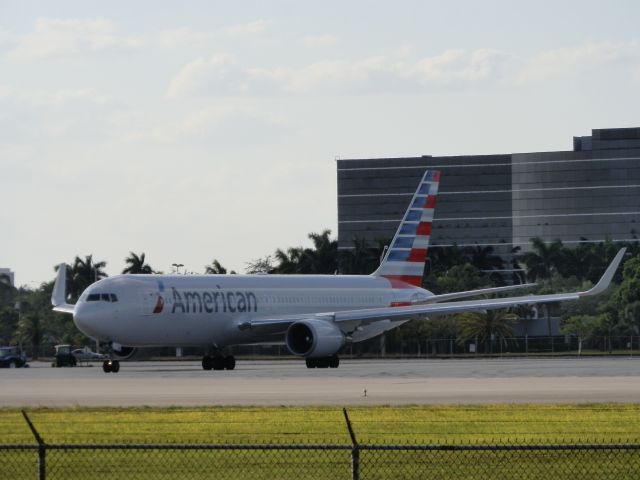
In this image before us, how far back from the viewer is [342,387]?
4412cm

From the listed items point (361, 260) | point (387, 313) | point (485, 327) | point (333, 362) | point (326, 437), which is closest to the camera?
point (326, 437)

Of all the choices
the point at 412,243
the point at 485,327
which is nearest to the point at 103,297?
the point at 412,243

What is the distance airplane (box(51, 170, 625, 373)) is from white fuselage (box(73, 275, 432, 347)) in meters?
0.04

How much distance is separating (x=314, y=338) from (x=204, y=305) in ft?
16.5

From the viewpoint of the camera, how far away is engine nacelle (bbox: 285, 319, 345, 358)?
65.1 meters

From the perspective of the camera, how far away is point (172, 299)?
213 ft

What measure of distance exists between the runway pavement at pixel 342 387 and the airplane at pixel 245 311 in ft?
18.6

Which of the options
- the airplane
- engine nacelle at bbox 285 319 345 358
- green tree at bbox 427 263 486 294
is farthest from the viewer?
green tree at bbox 427 263 486 294

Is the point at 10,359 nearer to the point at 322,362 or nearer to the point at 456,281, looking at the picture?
the point at 322,362

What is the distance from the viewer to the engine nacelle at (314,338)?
65062mm

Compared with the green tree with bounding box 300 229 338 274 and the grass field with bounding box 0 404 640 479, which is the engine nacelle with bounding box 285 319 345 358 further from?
the green tree with bounding box 300 229 338 274

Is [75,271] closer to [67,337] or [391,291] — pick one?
[67,337]

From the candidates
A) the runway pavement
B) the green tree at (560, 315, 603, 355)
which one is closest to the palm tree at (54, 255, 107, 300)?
the green tree at (560, 315, 603, 355)

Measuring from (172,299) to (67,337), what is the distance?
6460cm
